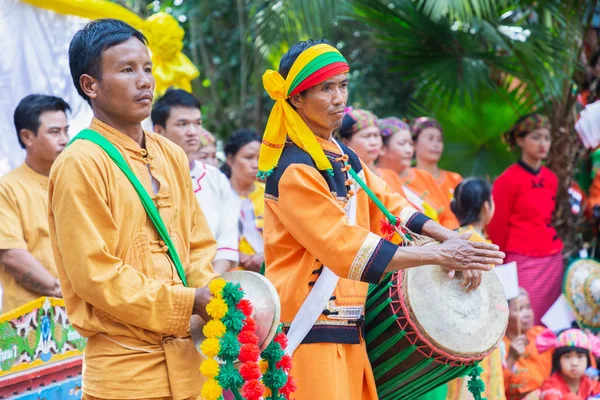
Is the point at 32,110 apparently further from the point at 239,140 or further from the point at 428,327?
the point at 428,327

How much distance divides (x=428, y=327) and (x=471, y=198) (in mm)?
2543

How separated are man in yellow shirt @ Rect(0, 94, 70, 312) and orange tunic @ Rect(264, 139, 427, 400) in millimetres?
1565

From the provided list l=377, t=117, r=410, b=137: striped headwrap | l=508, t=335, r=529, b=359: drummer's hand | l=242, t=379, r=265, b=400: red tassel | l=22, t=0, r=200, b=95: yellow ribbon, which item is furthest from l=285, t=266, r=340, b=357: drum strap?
l=377, t=117, r=410, b=137: striped headwrap

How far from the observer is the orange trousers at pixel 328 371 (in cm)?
337

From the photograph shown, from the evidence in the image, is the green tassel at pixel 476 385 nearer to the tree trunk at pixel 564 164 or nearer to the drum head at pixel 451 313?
the drum head at pixel 451 313

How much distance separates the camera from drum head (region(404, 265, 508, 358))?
11.2ft

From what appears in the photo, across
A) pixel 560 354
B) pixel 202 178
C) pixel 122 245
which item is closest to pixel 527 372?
→ pixel 560 354

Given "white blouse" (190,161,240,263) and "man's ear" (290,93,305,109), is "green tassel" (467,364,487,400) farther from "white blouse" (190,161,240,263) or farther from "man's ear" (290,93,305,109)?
"white blouse" (190,161,240,263)

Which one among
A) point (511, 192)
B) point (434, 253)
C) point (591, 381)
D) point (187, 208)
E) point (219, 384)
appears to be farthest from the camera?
point (511, 192)

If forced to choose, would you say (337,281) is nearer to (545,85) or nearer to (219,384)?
(219,384)

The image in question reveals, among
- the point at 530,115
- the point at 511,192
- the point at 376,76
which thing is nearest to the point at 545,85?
the point at 530,115

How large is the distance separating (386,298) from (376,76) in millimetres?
7049

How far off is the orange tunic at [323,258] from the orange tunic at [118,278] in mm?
671

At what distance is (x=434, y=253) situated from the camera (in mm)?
3193
